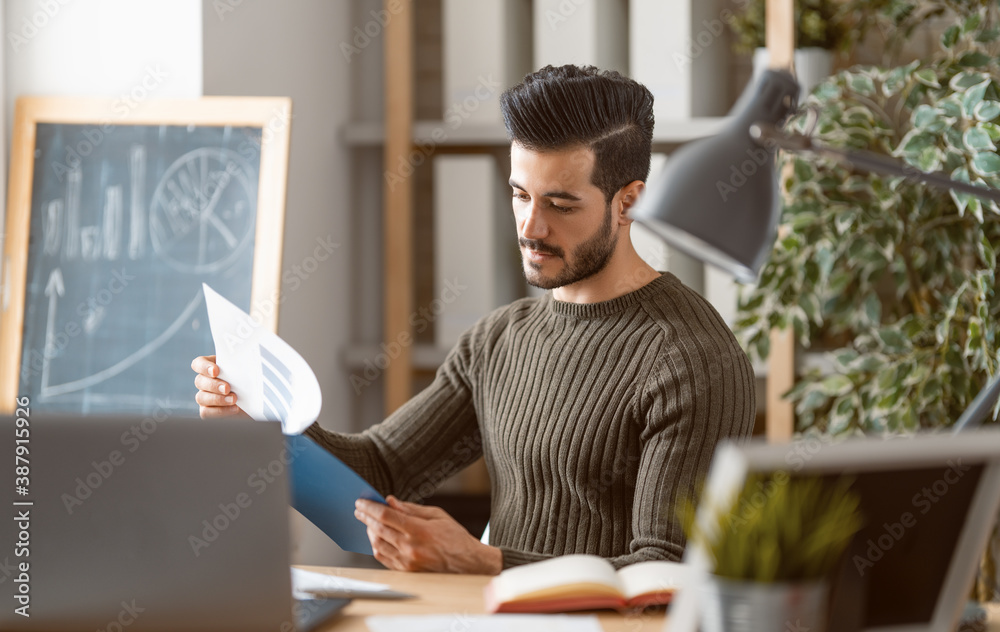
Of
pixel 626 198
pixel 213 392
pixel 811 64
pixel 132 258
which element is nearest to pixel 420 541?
pixel 213 392

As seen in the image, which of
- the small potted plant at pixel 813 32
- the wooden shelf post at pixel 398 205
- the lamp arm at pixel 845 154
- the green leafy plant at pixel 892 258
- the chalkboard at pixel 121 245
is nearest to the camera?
the lamp arm at pixel 845 154

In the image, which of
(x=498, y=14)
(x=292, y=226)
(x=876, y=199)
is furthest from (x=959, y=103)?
(x=292, y=226)

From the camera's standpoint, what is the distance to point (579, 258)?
1520 mm

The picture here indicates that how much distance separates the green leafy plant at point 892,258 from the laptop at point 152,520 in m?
1.37

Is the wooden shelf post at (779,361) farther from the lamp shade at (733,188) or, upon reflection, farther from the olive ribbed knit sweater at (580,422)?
the lamp shade at (733,188)

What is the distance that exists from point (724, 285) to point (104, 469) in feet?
5.44

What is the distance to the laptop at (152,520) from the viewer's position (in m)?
0.87

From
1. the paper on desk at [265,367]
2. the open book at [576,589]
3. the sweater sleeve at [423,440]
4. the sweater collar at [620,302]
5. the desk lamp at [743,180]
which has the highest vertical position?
the desk lamp at [743,180]

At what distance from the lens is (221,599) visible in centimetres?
89

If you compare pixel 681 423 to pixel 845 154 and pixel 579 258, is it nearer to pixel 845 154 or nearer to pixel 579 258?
pixel 579 258

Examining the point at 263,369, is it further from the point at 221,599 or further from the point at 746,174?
the point at 746,174

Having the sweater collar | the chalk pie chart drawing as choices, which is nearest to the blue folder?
the sweater collar

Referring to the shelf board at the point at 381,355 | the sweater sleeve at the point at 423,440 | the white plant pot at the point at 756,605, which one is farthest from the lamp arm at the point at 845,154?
the shelf board at the point at 381,355

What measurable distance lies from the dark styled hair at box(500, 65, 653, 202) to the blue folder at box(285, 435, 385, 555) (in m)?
0.59
